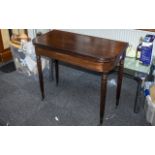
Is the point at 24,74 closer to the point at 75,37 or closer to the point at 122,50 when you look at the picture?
the point at 75,37

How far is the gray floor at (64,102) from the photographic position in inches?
75.4

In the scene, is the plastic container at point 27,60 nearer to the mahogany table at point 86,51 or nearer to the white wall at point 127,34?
the mahogany table at point 86,51

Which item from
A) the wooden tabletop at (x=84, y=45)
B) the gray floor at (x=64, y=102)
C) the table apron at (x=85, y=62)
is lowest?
the gray floor at (x=64, y=102)

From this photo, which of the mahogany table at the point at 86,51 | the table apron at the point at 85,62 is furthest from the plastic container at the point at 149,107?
the table apron at the point at 85,62

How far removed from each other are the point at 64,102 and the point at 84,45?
0.69 meters

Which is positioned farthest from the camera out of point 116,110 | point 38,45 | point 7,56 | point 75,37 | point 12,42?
point 7,56

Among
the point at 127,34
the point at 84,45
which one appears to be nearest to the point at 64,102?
the point at 84,45

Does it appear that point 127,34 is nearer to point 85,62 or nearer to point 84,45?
point 84,45

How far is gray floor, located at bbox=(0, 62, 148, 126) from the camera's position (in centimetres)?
191

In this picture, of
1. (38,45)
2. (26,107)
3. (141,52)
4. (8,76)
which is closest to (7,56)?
(8,76)

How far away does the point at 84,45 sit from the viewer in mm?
1683

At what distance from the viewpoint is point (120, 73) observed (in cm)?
184

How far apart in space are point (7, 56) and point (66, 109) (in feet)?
4.40

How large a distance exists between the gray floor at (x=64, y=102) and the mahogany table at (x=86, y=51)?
0.25 m
